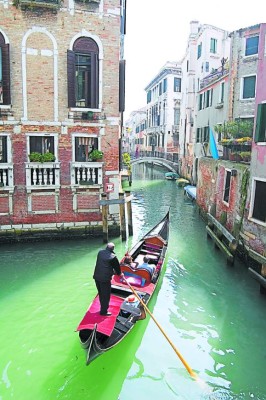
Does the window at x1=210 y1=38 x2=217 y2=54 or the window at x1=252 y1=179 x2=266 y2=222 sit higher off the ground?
the window at x1=210 y1=38 x2=217 y2=54

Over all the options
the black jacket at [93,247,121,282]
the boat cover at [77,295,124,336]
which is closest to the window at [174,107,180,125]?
the boat cover at [77,295,124,336]

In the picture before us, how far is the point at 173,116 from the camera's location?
36.6m

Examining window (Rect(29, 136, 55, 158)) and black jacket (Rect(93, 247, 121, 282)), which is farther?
window (Rect(29, 136, 55, 158))

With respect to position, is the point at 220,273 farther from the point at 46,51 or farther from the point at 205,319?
the point at 46,51

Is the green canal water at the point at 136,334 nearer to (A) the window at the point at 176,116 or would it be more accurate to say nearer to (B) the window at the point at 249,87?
(B) the window at the point at 249,87

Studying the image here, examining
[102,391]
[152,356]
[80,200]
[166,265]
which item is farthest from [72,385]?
[80,200]

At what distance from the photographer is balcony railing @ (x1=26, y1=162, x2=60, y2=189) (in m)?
10.2

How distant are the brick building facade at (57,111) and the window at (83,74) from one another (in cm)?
3

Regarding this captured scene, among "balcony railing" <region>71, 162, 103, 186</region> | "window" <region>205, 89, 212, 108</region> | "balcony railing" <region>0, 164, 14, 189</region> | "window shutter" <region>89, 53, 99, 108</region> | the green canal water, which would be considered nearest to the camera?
the green canal water

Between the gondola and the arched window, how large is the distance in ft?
19.3

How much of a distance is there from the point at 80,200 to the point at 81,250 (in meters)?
1.68

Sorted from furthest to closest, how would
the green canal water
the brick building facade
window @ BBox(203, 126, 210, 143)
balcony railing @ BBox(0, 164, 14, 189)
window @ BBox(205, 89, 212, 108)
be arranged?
window @ BBox(203, 126, 210, 143) → window @ BBox(205, 89, 212, 108) → balcony railing @ BBox(0, 164, 14, 189) → the brick building facade → the green canal water

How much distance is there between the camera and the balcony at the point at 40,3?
31.2ft

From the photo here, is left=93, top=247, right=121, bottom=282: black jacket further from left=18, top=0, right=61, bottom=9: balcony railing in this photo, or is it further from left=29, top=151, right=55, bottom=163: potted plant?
left=18, top=0, right=61, bottom=9: balcony railing
